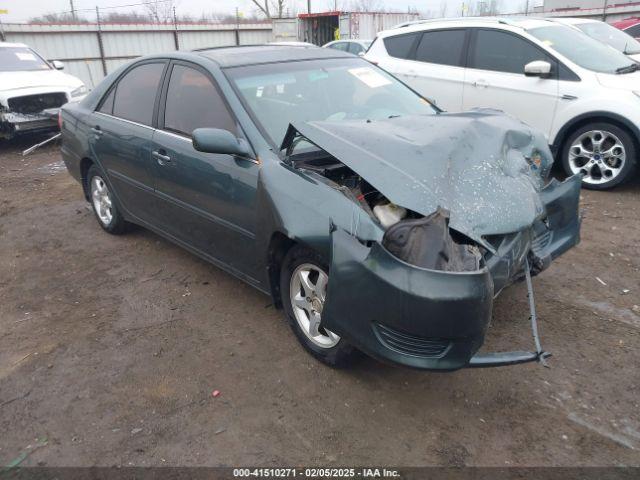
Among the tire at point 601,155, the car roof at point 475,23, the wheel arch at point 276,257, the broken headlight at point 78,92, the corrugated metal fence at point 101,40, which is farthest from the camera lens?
the corrugated metal fence at point 101,40

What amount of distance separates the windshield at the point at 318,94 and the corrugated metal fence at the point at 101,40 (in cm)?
1150

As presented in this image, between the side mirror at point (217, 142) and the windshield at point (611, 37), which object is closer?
the side mirror at point (217, 142)

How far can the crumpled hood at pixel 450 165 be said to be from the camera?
249cm

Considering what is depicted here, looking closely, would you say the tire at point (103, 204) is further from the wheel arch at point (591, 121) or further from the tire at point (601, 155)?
the tire at point (601, 155)

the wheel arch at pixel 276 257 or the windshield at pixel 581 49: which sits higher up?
the windshield at pixel 581 49

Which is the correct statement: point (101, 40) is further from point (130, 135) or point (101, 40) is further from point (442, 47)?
point (130, 135)

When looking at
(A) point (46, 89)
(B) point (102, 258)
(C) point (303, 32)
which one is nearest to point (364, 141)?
(B) point (102, 258)

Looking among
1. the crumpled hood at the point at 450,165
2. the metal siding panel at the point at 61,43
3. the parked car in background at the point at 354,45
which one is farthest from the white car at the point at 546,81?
the metal siding panel at the point at 61,43

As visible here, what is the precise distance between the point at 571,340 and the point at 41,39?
1630 cm

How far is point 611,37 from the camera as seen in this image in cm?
758

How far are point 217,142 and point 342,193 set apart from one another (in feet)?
2.89

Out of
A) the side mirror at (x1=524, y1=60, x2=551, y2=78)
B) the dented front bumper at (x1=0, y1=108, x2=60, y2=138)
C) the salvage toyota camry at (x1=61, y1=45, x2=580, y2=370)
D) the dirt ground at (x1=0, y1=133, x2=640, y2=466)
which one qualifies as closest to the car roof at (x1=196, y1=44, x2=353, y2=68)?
the salvage toyota camry at (x1=61, y1=45, x2=580, y2=370)

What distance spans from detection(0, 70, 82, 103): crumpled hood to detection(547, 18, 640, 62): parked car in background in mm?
8338

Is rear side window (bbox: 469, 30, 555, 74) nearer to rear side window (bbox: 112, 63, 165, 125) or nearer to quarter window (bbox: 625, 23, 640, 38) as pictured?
rear side window (bbox: 112, 63, 165, 125)
